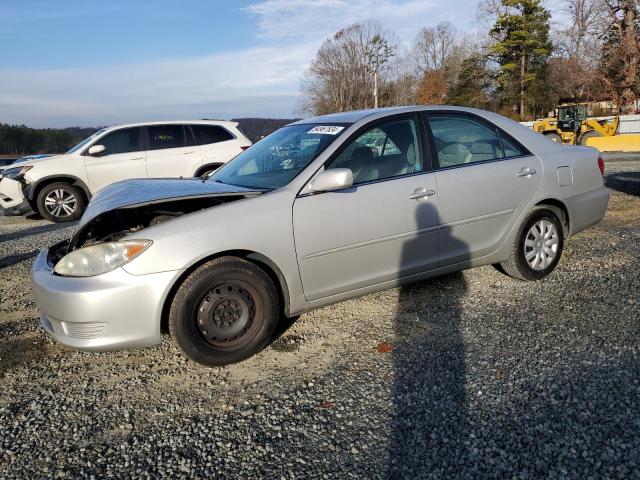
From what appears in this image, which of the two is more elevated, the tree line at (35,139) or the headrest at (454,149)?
the tree line at (35,139)

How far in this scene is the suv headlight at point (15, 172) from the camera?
29.0ft

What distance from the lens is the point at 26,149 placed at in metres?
38.3

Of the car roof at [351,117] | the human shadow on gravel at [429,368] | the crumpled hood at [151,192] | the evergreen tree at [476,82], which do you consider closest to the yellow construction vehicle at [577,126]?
the human shadow on gravel at [429,368]

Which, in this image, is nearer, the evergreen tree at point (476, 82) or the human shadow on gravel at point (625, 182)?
the human shadow on gravel at point (625, 182)

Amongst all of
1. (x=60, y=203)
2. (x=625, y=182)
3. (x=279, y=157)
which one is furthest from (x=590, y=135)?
(x=279, y=157)

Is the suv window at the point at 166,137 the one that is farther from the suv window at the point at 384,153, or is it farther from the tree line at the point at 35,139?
the tree line at the point at 35,139

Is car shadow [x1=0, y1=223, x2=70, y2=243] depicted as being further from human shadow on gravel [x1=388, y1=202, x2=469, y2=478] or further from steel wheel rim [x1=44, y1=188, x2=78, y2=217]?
human shadow on gravel [x1=388, y1=202, x2=469, y2=478]

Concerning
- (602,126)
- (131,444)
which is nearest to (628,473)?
(131,444)

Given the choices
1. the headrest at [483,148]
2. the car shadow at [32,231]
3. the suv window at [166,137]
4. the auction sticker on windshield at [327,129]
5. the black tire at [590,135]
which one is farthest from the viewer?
the black tire at [590,135]

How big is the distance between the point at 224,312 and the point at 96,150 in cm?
712

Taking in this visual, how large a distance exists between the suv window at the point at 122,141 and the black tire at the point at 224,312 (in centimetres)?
692

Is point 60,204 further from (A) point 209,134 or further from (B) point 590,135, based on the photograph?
(B) point 590,135

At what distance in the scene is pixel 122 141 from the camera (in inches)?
363

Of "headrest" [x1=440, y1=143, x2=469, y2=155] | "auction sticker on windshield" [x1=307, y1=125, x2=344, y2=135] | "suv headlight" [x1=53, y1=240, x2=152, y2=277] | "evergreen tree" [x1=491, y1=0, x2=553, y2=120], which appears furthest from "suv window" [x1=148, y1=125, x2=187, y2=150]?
"evergreen tree" [x1=491, y1=0, x2=553, y2=120]
